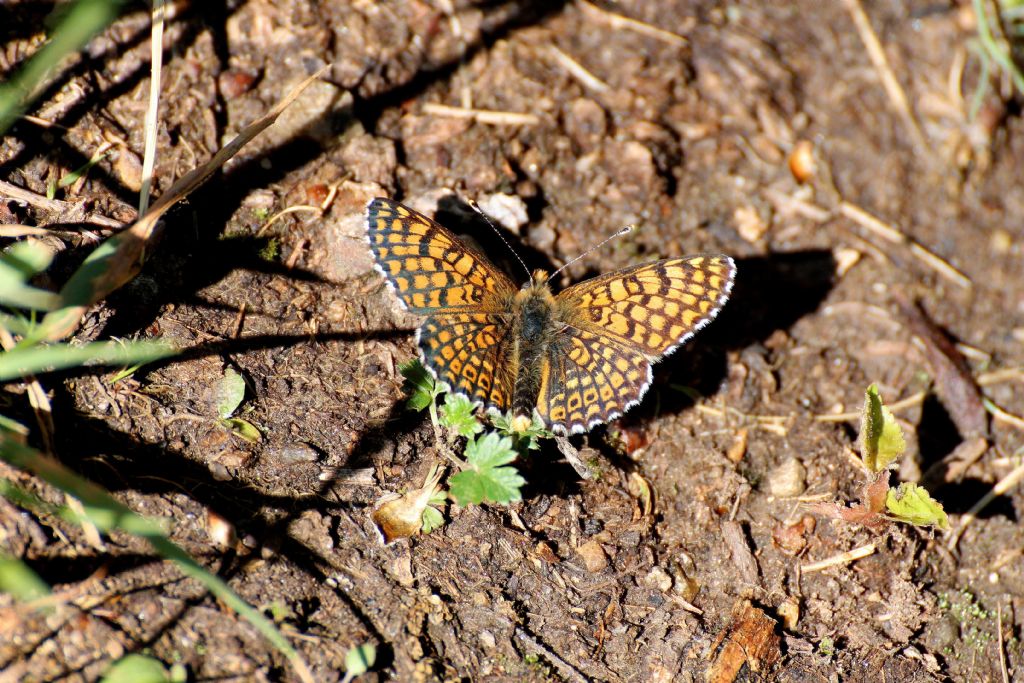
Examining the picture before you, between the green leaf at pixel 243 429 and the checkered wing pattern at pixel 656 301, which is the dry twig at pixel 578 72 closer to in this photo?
the checkered wing pattern at pixel 656 301

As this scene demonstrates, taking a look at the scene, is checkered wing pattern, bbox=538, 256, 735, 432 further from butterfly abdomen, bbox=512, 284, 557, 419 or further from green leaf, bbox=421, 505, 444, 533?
green leaf, bbox=421, 505, 444, 533

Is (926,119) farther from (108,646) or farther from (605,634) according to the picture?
(108,646)

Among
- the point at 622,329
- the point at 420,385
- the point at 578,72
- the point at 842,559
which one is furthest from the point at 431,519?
the point at 578,72

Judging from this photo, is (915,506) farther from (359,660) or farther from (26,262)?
(26,262)

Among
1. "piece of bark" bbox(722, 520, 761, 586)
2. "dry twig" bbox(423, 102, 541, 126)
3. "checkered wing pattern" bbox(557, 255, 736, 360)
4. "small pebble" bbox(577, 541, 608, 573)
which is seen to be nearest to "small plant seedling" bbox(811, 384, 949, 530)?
"piece of bark" bbox(722, 520, 761, 586)

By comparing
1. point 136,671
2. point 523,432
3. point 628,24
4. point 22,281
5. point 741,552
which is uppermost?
point 22,281
